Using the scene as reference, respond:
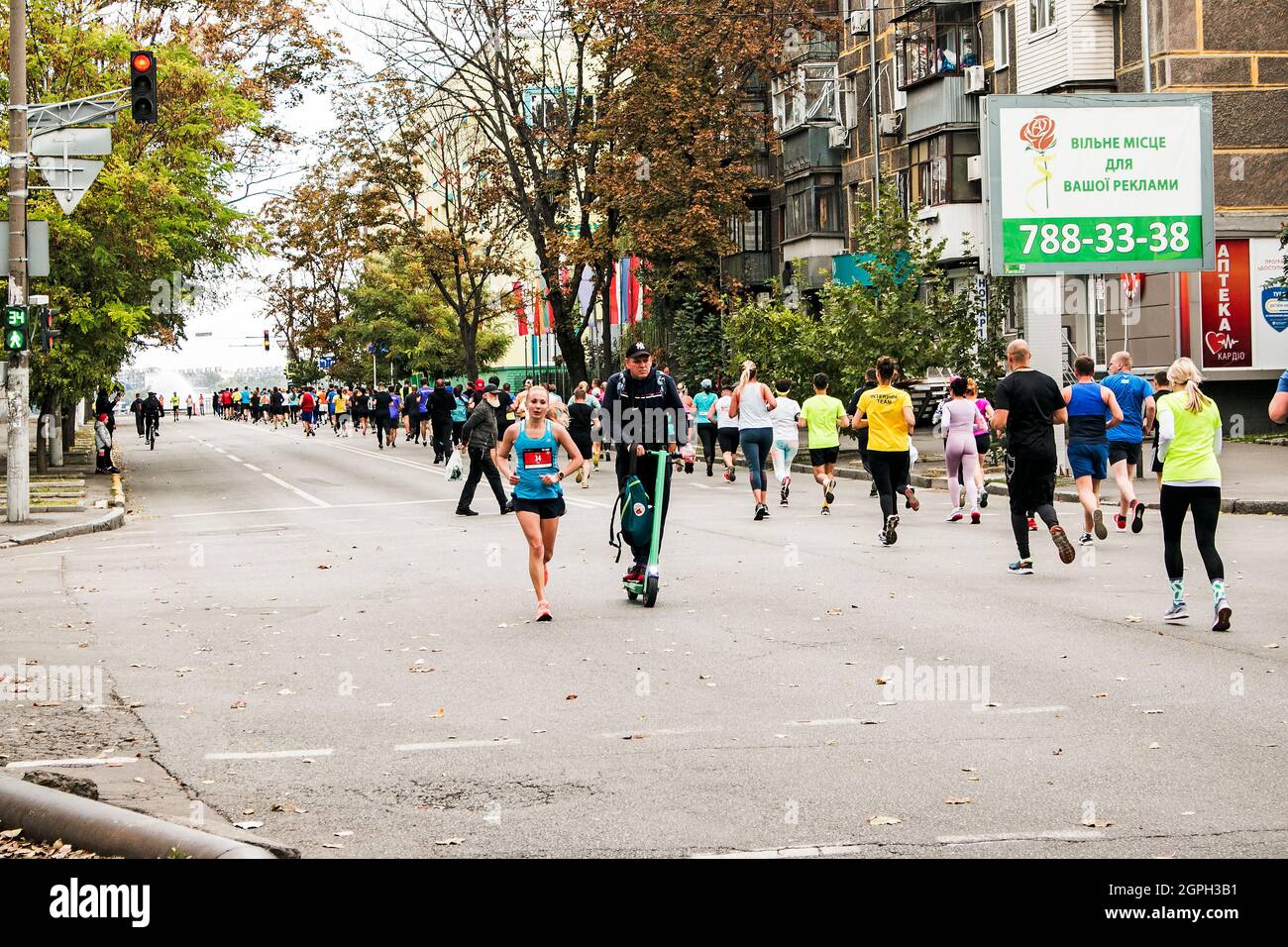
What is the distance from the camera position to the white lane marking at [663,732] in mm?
7676

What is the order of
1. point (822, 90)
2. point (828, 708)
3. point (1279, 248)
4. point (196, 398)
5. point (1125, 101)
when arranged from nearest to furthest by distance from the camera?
point (828, 708)
point (1125, 101)
point (1279, 248)
point (822, 90)
point (196, 398)

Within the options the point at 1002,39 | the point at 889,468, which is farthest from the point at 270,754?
the point at 1002,39

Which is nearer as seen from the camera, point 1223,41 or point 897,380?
point 897,380

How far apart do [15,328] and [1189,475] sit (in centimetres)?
1674

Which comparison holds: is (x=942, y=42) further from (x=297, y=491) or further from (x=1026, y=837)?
(x=1026, y=837)

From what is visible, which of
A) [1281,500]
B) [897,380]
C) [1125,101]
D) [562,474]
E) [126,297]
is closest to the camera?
Answer: [562,474]

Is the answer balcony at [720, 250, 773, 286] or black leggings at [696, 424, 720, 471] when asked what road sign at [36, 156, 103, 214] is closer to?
black leggings at [696, 424, 720, 471]

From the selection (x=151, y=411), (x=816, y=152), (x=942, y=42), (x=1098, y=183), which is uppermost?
(x=942, y=42)

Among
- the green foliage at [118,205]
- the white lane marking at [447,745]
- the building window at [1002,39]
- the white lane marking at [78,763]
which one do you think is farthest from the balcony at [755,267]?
the white lane marking at [78,763]

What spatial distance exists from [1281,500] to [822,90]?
114ft

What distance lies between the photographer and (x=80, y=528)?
864 inches

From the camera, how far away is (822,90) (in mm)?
52156
